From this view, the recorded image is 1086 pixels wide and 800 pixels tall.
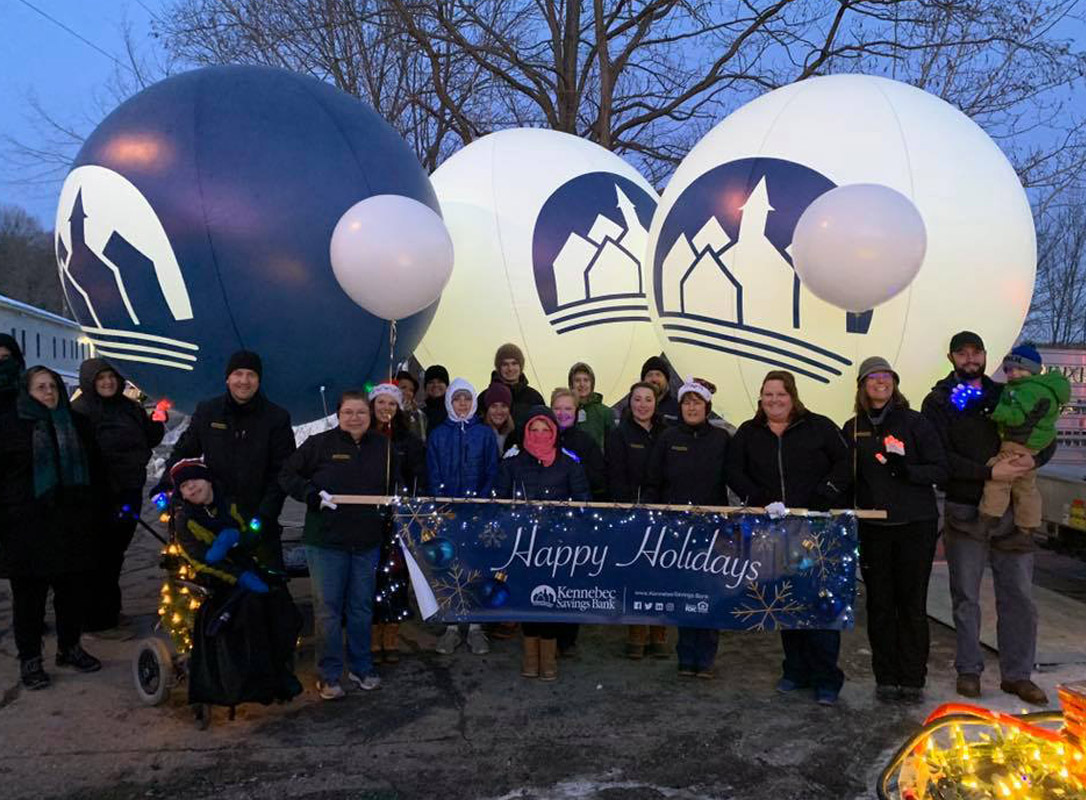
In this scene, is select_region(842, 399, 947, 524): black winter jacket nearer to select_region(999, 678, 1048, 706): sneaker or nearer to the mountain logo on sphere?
select_region(999, 678, 1048, 706): sneaker

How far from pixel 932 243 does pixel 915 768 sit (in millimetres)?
2889

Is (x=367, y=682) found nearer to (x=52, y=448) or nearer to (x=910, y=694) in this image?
(x=52, y=448)

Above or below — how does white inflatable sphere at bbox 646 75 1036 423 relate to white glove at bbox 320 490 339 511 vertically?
above

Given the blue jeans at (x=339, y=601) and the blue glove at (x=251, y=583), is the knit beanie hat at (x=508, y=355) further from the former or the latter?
the blue glove at (x=251, y=583)

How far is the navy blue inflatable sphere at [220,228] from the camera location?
4.18 m

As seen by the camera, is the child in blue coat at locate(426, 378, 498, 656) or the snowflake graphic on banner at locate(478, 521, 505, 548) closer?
the snowflake graphic on banner at locate(478, 521, 505, 548)

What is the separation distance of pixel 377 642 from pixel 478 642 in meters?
0.56

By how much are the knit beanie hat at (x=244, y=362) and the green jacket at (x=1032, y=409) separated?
3.59m

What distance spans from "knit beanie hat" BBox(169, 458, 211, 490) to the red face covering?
152 centimetres

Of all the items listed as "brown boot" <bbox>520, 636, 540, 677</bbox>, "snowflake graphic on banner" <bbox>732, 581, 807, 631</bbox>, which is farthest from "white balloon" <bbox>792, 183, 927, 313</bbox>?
"brown boot" <bbox>520, 636, 540, 677</bbox>

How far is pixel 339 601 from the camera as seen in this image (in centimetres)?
417

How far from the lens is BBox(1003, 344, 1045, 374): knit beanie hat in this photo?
163 inches

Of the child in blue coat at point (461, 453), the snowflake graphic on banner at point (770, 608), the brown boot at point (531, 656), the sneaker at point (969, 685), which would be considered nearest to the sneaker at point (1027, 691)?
the sneaker at point (969, 685)

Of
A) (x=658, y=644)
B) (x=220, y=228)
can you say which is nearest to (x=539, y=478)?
(x=658, y=644)
